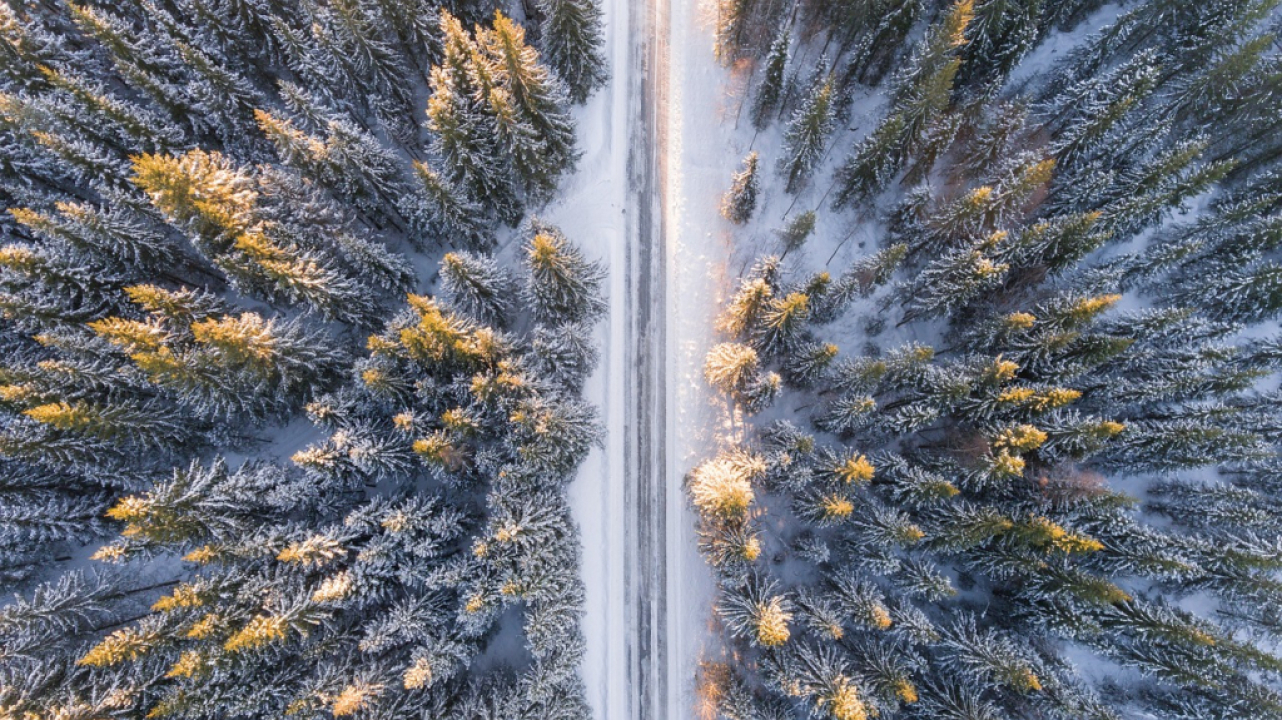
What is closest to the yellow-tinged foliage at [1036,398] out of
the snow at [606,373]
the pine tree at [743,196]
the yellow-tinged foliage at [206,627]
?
the pine tree at [743,196]

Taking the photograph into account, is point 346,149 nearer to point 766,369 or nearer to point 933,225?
point 766,369

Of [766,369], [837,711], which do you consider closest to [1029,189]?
[766,369]

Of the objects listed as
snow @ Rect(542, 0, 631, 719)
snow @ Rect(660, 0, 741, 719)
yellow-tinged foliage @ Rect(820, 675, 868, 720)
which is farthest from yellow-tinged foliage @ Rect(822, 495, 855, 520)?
snow @ Rect(542, 0, 631, 719)

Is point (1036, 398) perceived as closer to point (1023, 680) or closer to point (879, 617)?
point (1023, 680)

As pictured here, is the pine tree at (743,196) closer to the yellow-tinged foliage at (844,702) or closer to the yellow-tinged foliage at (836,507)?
the yellow-tinged foliage at (836,507)

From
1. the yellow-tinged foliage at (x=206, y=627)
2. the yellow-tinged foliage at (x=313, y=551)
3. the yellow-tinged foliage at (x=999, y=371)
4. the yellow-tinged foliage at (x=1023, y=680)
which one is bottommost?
the yellow-tinged foliage at (x=1023, y=680)

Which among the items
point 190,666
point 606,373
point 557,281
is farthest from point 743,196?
point 190,666

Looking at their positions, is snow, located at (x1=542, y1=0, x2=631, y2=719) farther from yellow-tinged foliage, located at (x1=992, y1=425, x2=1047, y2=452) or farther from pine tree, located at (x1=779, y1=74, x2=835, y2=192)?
yellow-tinged foliage, located at (x1=992, y1=425, x2=1047, y2=452)
